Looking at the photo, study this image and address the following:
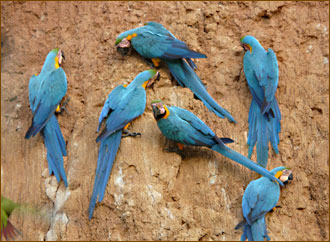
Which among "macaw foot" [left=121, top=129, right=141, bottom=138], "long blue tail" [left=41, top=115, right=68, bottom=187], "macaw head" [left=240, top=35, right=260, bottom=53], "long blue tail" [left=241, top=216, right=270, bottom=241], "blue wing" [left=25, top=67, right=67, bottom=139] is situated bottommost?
"long blue tail" [left=241, top=216, right=270, bottom=241]

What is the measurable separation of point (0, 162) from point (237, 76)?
2.06 meters

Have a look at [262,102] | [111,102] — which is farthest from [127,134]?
[262,102]

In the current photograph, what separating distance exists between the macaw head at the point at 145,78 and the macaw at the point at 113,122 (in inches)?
1.5

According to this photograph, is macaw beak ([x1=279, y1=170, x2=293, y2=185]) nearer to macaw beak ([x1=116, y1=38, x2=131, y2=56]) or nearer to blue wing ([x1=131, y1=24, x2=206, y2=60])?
blue wing ([x1=131, y1=24, x2=206, y2=60])

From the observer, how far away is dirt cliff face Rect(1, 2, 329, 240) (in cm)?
309

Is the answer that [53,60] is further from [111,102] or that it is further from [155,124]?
[155,124]

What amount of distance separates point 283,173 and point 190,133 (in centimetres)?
76

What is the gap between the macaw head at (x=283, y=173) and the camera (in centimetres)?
324

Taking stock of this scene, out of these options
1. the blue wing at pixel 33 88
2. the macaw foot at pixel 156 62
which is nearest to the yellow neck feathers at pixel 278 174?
the macaw foot at pixel 156 62

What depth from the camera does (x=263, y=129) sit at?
11.4 ft

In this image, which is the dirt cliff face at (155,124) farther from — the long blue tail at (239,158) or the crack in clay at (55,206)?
the long blue tail at (239,158)

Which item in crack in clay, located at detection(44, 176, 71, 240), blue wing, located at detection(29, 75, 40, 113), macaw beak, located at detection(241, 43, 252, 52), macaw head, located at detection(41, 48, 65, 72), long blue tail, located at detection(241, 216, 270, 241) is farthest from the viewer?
macaw beak, located at detection(241, 43, 252, 52)

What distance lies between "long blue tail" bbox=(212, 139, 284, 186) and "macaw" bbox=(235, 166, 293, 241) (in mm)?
55

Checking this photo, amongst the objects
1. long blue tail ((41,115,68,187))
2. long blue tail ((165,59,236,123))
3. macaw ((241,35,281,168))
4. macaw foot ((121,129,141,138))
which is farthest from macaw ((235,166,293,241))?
long blue tail ((41,115,68,187))
